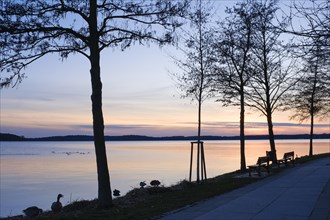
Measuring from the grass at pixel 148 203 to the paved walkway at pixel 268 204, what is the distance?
0.55m

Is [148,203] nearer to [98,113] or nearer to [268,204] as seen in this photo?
[98,113]

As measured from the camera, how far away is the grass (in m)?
11.6

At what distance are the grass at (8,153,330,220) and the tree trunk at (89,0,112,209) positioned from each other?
1.50ft

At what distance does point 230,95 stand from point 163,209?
15.1 meters

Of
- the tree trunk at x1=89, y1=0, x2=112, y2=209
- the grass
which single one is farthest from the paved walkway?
the tree trunk at x1=89, y1=0, x2=112, y2=209

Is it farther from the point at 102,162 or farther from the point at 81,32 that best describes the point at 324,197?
the point at 81,32

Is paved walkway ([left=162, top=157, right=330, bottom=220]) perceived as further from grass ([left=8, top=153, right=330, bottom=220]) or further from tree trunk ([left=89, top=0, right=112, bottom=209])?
tree trunk ([left=89, top=0, right=112, bottom=209])

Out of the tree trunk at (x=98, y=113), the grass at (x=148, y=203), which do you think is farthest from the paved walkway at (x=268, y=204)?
the tree trunk at (x=98, y=113)

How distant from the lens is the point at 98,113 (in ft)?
43.0

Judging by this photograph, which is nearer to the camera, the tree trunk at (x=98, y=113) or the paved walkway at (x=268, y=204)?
the paved walkway at (x=268, y=204)

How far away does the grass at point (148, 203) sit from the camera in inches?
459

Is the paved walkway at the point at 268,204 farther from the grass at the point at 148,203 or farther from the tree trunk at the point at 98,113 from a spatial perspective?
the tree trunk at the point at 98,113

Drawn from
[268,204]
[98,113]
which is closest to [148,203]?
[98,113]

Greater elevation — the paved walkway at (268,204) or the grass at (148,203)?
the paved walkway at (268,204)
